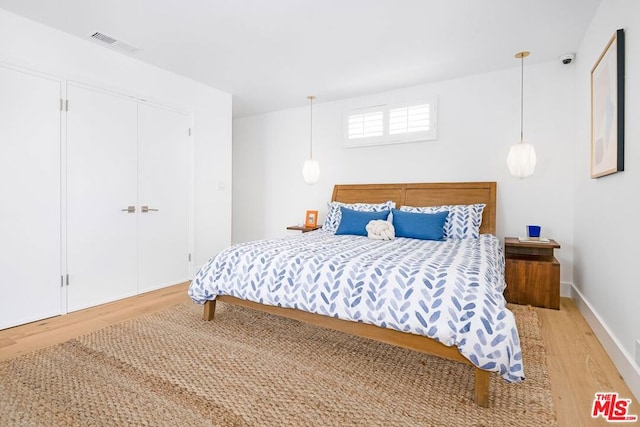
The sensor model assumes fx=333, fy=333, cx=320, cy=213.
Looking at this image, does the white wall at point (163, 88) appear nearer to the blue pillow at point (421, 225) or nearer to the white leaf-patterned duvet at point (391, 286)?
the white leaf-patterned duvet at point (391, 286)

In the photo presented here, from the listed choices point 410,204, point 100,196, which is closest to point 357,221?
point 410,204

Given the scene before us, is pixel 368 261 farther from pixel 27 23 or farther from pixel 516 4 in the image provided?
pixel 27 23

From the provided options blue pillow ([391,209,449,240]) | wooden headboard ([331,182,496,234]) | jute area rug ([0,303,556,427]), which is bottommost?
jute area rug ([0,303,556,427])

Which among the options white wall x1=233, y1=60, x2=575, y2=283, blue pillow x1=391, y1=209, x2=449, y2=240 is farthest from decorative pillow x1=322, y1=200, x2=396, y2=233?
white wall x1=233, y1=60, x2=575, y2=283

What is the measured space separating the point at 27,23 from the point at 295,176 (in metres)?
3.31

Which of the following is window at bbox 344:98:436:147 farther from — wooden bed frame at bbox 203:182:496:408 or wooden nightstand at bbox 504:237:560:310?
wooden nightstand at bbox 504:237:560:310

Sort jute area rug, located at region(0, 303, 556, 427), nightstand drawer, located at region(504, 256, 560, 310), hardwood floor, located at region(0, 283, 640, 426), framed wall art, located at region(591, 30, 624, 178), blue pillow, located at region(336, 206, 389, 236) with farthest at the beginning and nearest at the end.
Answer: blue pillow, located at region(336, 206, 389, 236) → nightstand drawer, located at region(504, 256, 560, 310) → framed wall art, located at region(591, 30, 624, 178) → hardwood floor, located at region(0, 283, 640, 426) → jute area rug, located at region(0, 303, 556, 427)

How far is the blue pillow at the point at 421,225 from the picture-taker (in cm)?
330

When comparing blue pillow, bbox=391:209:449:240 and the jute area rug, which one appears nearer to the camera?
the jute area rug

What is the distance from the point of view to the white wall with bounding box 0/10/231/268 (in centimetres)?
264

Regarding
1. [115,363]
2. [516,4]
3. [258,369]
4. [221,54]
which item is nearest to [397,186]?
[516,4]

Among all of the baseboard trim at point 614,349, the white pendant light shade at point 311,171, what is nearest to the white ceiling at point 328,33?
the white pendant light shade at point 311,171

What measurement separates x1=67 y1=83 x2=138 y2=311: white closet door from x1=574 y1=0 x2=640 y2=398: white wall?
3932 millimetres

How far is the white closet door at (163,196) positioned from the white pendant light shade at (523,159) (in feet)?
11.8
